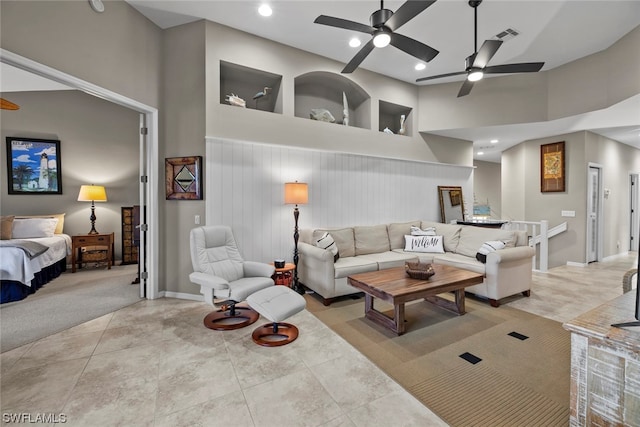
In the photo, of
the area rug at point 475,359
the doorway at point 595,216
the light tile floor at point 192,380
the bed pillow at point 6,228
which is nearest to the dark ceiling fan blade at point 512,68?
the area rug at point 475,359

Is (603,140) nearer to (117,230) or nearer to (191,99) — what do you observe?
(191,99)

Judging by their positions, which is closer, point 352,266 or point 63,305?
point 63,305

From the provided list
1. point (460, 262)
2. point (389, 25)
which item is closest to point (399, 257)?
point (460, 262)

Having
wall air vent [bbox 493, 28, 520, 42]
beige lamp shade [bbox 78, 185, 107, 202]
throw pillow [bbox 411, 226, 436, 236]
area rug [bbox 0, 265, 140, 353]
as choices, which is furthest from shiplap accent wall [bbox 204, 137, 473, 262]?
beige lamp shade [bbox 78, 185, 107, 202]

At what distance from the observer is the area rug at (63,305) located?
276 centimetres

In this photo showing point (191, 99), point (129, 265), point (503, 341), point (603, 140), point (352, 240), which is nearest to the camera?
point (503, 341)

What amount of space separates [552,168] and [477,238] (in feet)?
11.7

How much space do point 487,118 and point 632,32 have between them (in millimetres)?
1910

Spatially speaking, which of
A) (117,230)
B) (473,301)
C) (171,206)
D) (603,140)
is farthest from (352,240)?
(603,140)

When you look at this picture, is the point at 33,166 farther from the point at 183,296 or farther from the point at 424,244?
the point at 424,244

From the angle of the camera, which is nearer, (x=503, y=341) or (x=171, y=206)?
(x=503, y=341)

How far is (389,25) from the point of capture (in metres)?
2.40

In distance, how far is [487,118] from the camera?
5117 millimetres

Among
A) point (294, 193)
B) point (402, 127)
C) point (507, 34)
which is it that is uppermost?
point (507, 34)
